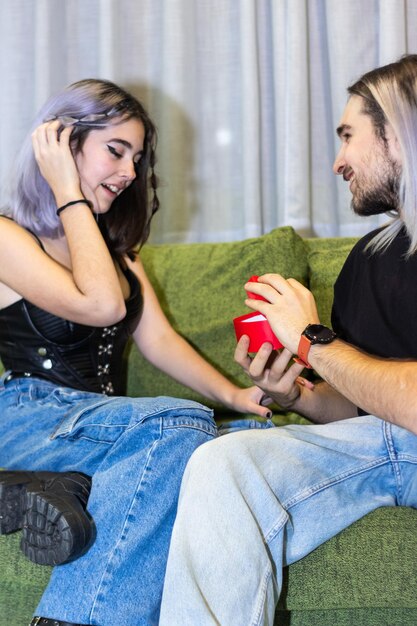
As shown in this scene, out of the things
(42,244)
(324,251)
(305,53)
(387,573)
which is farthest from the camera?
(305,53)

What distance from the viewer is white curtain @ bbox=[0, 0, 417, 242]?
95.3 inches

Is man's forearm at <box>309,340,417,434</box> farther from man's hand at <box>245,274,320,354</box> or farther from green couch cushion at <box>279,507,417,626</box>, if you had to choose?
green couch cushion at <box>279,507,417,626</box>

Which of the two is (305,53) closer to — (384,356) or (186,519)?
(384,356)

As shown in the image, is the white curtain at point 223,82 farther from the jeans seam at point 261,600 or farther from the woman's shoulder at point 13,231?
the jeans seam at point 261,600

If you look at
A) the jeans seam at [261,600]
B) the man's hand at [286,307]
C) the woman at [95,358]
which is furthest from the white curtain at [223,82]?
the jeans seam at [261,600]

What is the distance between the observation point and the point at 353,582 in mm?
1352

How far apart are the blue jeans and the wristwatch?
0.23 meters

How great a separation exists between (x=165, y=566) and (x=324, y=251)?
1.03 metres

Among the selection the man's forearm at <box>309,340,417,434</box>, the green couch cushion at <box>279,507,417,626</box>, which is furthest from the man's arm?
the green couch cushion at <box>279,507,417,626</box>

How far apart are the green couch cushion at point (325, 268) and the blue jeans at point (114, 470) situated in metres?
0.60

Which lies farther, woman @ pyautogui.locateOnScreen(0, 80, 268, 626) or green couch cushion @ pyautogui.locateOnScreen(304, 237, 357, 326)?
green couch cushion @ pyautogui.locateOnScreen(304, 237, 357, 326)

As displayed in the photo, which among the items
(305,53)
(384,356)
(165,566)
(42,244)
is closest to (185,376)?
(42,244)

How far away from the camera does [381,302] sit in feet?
5.16

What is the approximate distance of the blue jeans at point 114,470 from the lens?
1.27 m
